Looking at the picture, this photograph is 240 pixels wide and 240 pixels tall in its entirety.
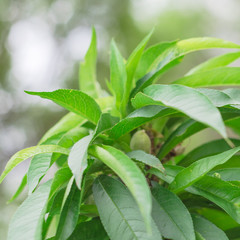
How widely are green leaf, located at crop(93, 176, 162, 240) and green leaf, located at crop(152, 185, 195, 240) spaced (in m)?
0.05

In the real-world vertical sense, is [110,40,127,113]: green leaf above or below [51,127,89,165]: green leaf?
above

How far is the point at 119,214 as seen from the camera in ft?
1.25

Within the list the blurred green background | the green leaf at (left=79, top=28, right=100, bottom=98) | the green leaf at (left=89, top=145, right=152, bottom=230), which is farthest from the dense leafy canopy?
the blurred green background

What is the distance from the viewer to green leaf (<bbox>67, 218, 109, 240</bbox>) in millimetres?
451

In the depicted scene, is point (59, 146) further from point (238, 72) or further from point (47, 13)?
point (47, 13)

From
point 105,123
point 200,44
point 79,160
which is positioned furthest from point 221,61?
point 79,160

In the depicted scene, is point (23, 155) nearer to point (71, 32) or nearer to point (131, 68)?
point (131, 68)

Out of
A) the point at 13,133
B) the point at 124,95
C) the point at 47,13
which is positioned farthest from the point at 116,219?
the point at 47,13

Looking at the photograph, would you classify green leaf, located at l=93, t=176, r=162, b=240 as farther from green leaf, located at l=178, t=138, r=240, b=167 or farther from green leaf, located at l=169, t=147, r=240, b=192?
green leaf, located at l=178, t=138, r=240, b=167

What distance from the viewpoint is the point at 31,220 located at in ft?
1.20

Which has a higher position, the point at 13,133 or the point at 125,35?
the point at 125,35

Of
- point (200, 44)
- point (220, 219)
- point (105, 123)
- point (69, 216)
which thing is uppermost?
point (200, 44)

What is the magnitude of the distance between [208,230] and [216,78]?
0.26 metres

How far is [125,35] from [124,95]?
367 cm
